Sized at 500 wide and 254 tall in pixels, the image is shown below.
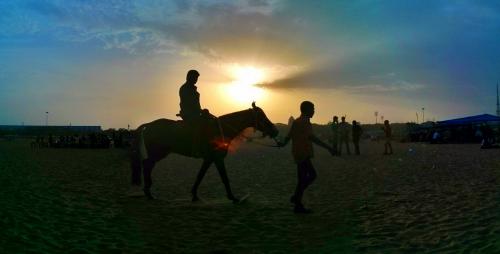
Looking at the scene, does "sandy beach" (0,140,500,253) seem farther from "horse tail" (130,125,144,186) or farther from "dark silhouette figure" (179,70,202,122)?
"dark silhouette figure" (179,70,202,122)

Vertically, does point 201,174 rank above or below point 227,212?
above

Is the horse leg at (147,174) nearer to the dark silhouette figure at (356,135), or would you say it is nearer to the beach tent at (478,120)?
the dark silhouette figure at (356,135)

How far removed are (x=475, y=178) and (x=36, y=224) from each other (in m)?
11.2

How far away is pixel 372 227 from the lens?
7270 millimetres

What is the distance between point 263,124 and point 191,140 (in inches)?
66.7

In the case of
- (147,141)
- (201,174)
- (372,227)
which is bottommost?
(372,227)

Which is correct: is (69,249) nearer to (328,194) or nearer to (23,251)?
(23,251)

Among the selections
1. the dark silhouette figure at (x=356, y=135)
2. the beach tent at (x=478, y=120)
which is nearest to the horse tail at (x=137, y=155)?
the dark silhouette figure at (x=356, y=135)

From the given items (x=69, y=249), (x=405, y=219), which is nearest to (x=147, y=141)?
(x=69, y=249)

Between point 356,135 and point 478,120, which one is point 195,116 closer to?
point 356,135

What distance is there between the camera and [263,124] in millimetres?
10508

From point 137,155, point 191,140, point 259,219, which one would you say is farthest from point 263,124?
point 137,155

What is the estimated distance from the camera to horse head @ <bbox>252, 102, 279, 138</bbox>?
1044 centimetres

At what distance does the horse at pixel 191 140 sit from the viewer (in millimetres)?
10453
